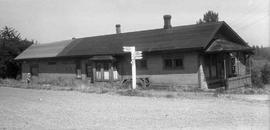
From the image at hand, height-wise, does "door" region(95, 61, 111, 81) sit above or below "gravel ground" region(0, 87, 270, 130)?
above

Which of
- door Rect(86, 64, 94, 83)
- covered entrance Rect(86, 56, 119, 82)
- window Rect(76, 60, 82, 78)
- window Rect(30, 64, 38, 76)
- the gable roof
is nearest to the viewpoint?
covered entrance Rect(86, 56, 119, 82)

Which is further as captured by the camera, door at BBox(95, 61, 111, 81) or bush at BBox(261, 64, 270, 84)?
door at BBox(95, 61, 111, 81)

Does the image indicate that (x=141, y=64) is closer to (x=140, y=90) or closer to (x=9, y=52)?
(x=140, y=90)

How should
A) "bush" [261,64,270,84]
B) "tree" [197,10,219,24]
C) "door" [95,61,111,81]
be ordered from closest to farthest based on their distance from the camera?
"bush" [261,64,270,84]
"door" [95,61,111,81]
"tree" [197,10,219,24]

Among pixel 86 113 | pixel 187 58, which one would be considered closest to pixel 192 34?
pixel 187 58

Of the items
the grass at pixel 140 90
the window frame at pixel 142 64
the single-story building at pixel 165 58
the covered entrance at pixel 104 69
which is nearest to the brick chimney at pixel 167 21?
the single-story building at pixel 165 58

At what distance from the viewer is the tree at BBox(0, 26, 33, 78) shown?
1545 inches

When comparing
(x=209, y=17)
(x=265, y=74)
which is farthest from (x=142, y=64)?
(x=209, y=17)

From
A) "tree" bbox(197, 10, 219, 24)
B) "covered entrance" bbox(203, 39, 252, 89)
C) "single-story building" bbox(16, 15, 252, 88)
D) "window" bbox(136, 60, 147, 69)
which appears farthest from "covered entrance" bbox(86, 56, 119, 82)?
"tree" bbox(197, 10, 219, 24)

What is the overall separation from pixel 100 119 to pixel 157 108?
2.87m

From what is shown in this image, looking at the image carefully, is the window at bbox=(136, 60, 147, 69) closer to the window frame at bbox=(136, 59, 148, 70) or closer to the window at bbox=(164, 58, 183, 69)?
the window frame at bbox=(136, 59, 148, 70)

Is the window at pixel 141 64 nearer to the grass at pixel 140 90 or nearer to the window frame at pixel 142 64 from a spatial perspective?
the window frame at pixel 142 64

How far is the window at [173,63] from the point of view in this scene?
2339 cm

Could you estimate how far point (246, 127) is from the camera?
8672mm
